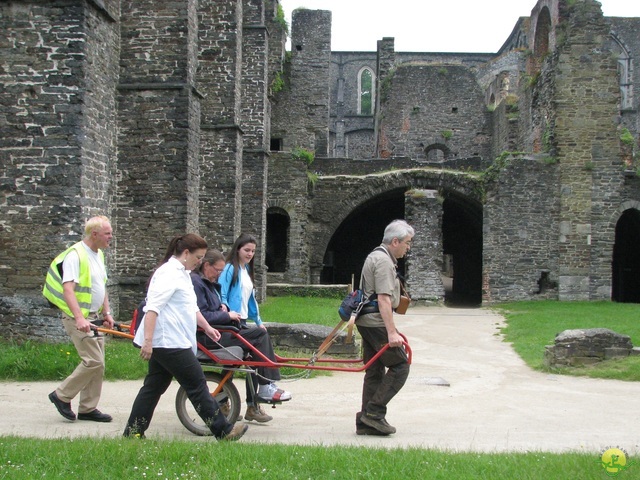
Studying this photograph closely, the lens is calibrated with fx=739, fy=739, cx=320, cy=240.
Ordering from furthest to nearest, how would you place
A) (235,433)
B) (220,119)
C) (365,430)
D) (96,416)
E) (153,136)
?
(220,119), (153,136), (96,416), (365,430), (235,433)

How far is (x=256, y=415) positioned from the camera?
648 centimetres

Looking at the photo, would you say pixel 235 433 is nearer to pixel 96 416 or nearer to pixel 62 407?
pixel 96 416

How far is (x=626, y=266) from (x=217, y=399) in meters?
24.7

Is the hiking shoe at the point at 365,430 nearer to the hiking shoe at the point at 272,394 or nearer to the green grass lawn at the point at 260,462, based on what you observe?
the hiking shoe at the point at 272,394

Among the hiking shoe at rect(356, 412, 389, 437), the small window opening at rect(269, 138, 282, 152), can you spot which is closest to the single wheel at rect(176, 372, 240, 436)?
the hiking shoe at rect(356, 412, 389, 437)

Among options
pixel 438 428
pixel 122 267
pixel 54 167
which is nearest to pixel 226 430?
pixel 438 428

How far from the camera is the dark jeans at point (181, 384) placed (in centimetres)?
539

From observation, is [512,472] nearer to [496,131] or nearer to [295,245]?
[295,245]

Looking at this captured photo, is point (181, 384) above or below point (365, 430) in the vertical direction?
above

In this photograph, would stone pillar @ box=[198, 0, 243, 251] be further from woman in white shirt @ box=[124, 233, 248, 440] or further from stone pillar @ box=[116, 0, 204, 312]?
woman in white shirt @ box=[124, 233, 248, 440]

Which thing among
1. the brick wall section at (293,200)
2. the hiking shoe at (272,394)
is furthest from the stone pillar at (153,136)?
the brick wall section at (293,200)

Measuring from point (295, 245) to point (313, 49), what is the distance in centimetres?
1149

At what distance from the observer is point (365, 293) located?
611 centimetres

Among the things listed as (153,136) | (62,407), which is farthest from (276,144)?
(62,407)
